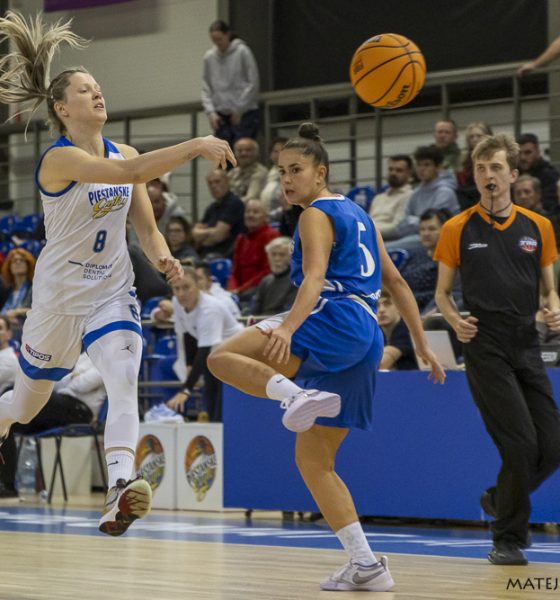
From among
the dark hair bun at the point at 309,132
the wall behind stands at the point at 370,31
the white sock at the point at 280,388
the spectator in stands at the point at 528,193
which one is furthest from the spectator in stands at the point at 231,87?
the white sock at the point at 280,388

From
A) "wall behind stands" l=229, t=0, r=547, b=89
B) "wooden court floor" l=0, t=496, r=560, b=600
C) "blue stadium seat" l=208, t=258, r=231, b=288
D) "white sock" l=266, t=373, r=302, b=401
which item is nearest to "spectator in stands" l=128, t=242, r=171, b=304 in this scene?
"blue stadium seat" l=208, t=258, r=231, b=288

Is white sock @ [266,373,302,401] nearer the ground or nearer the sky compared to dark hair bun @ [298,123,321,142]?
nearer the ground

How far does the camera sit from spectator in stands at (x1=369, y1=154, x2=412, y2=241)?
41.5 feet

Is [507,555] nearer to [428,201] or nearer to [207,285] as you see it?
[207,285]

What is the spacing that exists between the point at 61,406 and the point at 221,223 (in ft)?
11.9

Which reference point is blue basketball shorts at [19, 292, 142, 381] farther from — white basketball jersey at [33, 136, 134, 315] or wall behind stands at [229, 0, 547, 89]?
wall behind stands at [229, 0, 547, 89]

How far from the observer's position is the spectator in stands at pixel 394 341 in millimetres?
9500

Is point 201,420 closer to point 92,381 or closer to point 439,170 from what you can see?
point 92,381

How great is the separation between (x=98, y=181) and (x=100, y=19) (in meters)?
14.7

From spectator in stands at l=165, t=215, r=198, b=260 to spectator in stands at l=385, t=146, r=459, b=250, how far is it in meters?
2.60

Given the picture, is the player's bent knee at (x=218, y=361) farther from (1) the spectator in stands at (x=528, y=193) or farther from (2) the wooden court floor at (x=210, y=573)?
(1) the spectator in stands at (x=528, y=193)

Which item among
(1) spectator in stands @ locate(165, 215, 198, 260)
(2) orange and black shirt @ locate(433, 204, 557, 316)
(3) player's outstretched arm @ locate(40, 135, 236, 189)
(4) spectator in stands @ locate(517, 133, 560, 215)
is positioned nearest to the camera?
(3) player's outstretched arm @ locate(40, 135, 236, 189)

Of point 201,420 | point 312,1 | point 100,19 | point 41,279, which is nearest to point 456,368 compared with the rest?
point 201,420

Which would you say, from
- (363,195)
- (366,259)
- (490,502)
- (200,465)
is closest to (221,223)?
(363,195)
